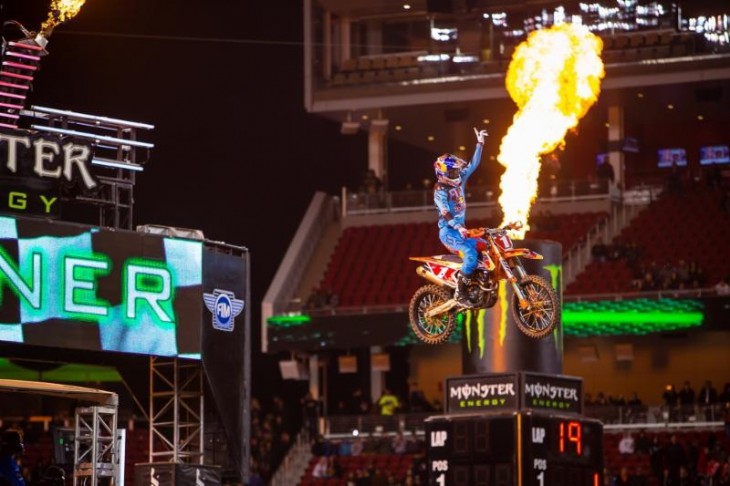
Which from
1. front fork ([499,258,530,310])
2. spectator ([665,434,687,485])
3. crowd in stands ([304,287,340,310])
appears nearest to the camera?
front fork ([499,258,530,310])

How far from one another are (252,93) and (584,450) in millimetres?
19344

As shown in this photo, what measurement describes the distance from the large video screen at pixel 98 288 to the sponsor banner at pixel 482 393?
4672mm

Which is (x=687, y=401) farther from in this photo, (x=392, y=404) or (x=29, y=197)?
(x=29, y=197)

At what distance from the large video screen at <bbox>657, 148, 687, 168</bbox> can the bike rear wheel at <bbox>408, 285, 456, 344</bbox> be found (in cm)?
2533

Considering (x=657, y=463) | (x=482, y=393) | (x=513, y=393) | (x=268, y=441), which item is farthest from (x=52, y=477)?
(x=268, y=441)

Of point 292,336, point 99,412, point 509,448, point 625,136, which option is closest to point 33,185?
point 99,412

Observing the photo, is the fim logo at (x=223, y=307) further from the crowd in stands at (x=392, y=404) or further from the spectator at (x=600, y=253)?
the spectator at (x=600, y=253)

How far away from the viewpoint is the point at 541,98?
87.2ft

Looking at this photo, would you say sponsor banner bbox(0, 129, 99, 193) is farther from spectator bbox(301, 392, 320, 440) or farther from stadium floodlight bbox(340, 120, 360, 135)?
stadium floodlight bbox(340, 120, 360, 135)

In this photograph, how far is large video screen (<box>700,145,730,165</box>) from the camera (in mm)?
45812

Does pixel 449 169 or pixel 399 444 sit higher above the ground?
pixel 449 169

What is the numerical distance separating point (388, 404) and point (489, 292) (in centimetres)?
1813

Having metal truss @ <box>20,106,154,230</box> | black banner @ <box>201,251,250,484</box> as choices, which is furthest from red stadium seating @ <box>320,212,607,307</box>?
metal truss @ <box>20,106,154,230</box>

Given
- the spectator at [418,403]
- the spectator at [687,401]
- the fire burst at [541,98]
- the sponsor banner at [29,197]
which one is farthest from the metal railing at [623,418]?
the sponsor banner at [29,197]
